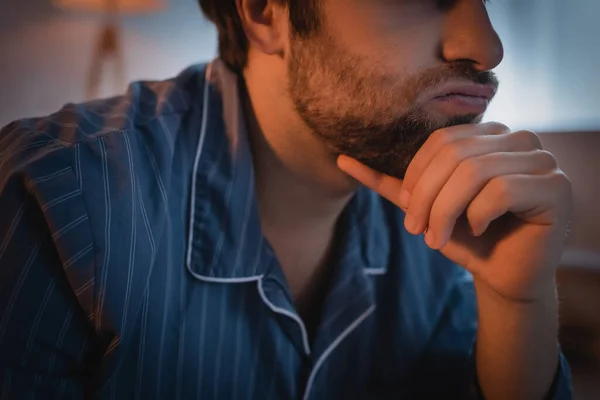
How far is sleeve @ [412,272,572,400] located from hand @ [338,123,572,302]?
187 millimetres

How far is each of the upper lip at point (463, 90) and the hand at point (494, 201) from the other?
0.12 feet

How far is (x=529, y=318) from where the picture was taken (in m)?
0.61

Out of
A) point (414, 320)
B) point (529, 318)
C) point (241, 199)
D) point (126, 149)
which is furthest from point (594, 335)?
point (126, 149)

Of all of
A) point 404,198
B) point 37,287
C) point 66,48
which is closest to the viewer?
point 37,287

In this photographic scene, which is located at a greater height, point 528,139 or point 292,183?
point 528,139

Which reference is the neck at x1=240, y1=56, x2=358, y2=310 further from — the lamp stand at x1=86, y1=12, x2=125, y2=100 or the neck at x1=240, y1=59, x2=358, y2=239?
the lamp stand at x1=86, y1=12, x2=125, y2=100

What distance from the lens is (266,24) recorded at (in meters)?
0.63

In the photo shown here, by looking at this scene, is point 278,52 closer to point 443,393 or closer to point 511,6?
point 511,6

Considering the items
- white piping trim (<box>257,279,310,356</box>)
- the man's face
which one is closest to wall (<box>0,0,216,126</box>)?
the man's face

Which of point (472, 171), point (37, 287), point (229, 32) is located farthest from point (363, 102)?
point (37, 287)

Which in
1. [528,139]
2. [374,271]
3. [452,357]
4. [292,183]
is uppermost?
[528,139]

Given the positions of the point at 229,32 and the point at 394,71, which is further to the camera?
the point at 229,32

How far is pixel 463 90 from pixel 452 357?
0.43 metres

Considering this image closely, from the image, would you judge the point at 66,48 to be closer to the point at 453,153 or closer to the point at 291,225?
the point at 291,225
